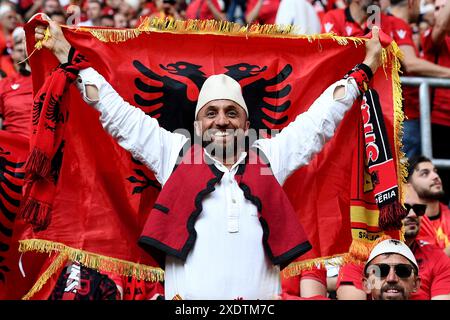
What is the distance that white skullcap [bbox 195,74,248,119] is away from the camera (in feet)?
22.3

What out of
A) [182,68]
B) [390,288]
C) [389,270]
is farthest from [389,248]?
[182,68]

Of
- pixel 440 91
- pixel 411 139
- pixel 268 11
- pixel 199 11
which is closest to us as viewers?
pixel 411 139

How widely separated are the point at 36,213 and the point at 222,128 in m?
1.15

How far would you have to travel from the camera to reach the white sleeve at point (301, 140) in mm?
6855

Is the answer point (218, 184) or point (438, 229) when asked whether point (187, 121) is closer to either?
point (218, 184)

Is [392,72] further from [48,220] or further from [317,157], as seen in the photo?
[48,220]

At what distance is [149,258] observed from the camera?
7227 mm

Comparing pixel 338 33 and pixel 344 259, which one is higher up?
pixel 338 33

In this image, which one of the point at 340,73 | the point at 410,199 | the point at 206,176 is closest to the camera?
the point at 206,176

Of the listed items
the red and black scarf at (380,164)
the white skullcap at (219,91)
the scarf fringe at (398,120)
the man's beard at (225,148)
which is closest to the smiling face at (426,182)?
the scarf fringe at (398,120)

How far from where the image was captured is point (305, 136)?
6895 millimetres
